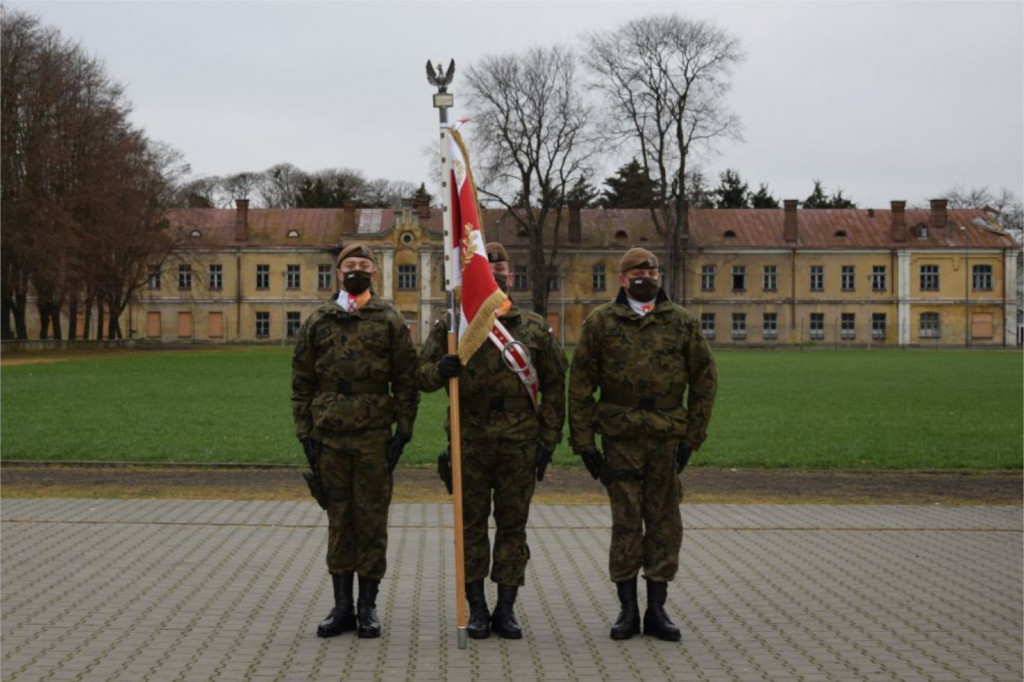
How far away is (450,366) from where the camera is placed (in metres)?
7.39

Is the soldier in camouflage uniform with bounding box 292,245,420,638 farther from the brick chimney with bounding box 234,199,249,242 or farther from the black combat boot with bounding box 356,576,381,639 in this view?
the brick chimney with bounding box 234,199,249,242

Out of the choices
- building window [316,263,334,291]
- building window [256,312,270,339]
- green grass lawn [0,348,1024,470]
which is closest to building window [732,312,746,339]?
building window [316,263,334,291]

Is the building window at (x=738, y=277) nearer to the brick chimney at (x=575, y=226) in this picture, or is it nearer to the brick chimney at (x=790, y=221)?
the brick chimney at (x=790, y=221)

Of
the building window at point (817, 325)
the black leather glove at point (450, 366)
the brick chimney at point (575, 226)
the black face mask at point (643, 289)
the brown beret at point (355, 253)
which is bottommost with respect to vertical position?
the building window at point (817, 325)

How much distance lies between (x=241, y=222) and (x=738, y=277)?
3423cm

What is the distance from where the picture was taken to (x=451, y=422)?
7453mm

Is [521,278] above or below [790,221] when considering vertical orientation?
below

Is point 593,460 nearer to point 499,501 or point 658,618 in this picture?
point 499,501

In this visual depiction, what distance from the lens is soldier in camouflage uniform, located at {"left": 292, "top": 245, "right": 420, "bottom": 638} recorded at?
7.59 metres

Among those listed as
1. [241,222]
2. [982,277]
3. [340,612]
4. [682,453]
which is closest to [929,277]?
[982,277]

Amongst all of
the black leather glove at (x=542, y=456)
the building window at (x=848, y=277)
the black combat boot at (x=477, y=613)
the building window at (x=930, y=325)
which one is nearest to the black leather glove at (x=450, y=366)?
the black leather glove at (x=542, y=456)

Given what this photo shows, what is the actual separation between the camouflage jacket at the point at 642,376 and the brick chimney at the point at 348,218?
79717mm

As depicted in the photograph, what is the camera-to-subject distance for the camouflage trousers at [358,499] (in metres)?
7.59

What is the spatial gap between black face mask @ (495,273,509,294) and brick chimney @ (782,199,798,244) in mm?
81455
